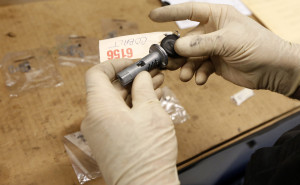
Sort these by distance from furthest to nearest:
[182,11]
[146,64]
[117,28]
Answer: [117,28], [182,11], [146,64]

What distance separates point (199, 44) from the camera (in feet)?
2.21

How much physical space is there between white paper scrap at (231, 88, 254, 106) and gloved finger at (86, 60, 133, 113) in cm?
58

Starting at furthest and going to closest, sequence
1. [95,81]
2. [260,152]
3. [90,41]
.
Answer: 1. [90,41]
2. [260,152]
3. [95,81]

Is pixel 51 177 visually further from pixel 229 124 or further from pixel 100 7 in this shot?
pixel 100 7

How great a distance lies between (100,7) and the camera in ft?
3.89

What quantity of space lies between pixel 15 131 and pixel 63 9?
65cm

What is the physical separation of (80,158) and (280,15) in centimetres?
133

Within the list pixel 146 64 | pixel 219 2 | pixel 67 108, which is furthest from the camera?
pixel 219 2

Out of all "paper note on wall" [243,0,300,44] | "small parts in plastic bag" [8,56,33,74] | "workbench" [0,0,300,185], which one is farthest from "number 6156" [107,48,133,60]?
"paper note on wall" [243,0,300,44]

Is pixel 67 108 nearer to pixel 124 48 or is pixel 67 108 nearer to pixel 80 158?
pixel 80 158

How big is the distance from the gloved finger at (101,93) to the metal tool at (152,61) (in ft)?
0.15

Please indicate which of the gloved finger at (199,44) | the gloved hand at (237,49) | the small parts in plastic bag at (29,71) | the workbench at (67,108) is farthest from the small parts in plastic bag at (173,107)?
the small parts in plastic bag at (29,71)

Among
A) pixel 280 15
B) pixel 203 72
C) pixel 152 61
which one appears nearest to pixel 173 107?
pixel 203 72

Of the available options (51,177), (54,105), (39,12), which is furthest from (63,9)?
(51,177)
